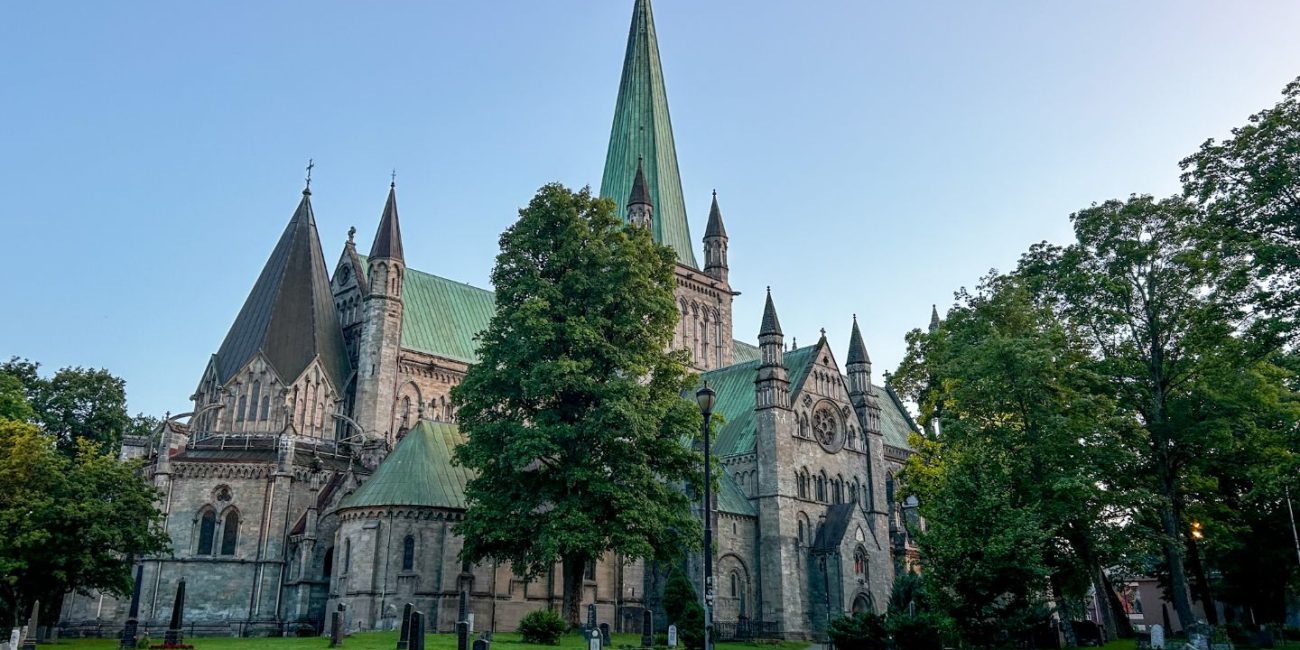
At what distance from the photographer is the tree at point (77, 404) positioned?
47.8m

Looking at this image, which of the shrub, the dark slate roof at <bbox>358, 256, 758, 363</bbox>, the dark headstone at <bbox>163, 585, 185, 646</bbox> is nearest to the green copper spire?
the dark slate roof at <bbox>358, 256, 758, 363</bbox>

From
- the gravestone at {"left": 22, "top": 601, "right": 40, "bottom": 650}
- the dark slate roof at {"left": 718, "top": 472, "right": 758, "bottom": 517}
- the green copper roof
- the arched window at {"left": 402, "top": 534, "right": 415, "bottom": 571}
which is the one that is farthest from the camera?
the dark slate roof at {"left": 718, "top": 472, "right": 758, "bottom": 517}

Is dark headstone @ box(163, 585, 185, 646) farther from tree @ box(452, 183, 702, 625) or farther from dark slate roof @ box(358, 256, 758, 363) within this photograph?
dark slate roof @ box(358, 256, 758, 363)

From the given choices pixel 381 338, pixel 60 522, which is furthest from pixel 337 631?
pixel 381 338

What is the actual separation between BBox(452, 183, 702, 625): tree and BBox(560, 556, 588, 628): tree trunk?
1.7 inches

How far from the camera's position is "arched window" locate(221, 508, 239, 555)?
37.9m

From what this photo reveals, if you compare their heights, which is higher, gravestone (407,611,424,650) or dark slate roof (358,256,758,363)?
dark slate roof (358,256,758,363)

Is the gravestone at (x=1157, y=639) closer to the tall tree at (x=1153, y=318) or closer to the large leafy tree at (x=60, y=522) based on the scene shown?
the tall tree at (x=1153, y=318)

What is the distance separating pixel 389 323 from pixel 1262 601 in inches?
1531

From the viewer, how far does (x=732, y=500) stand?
142ft

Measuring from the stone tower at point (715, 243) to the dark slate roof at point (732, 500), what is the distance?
2126 cm

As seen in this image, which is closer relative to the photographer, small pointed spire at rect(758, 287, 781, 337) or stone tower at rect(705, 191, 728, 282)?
small pointed spire at rect(758, 287, 781, 337)

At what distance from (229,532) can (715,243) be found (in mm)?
36630

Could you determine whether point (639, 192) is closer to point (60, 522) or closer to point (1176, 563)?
point (60, 522)
